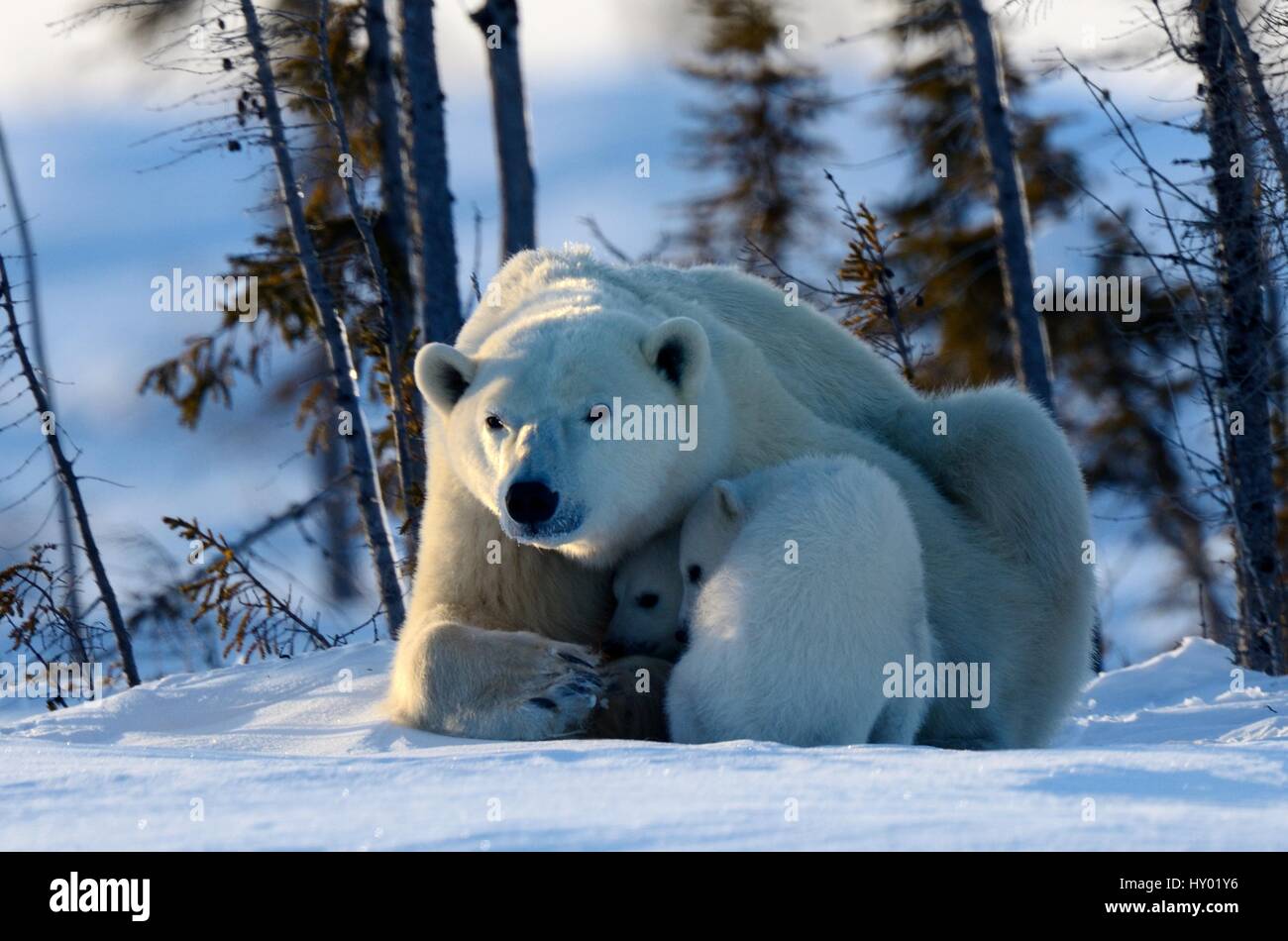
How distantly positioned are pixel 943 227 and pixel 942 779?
1904 cm

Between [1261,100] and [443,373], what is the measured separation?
13.6ft

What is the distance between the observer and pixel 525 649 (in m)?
4.11

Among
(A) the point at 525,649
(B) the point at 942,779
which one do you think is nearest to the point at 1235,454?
(A) the point at 525,649

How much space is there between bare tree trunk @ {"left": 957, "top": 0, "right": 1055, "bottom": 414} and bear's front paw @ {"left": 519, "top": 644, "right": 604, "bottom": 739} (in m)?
9.05

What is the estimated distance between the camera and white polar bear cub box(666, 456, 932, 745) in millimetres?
3725

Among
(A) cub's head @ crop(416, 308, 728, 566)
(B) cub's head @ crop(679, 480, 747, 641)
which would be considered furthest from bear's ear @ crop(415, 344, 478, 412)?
(B) cub's head @ crop(679, 480, 747, 641)

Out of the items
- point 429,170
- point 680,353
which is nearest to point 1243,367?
point 680,353

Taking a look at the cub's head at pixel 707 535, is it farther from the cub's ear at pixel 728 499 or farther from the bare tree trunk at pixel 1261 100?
the bare tree trunk at pixel 1261 100

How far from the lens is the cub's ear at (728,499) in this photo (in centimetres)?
400

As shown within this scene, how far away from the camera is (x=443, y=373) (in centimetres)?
439

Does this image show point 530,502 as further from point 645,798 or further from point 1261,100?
point 1261,100

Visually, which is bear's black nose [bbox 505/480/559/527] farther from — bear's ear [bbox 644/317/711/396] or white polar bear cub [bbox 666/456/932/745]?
bear's ear [bbox 644/317/711/396]

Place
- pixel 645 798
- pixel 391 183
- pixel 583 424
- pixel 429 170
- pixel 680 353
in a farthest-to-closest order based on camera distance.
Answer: pixel 391 183 → pixel 429 170 → pixel 680 353 → pixel 583 424 → pixel 645 798

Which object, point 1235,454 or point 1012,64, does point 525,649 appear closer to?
point 1235,454
